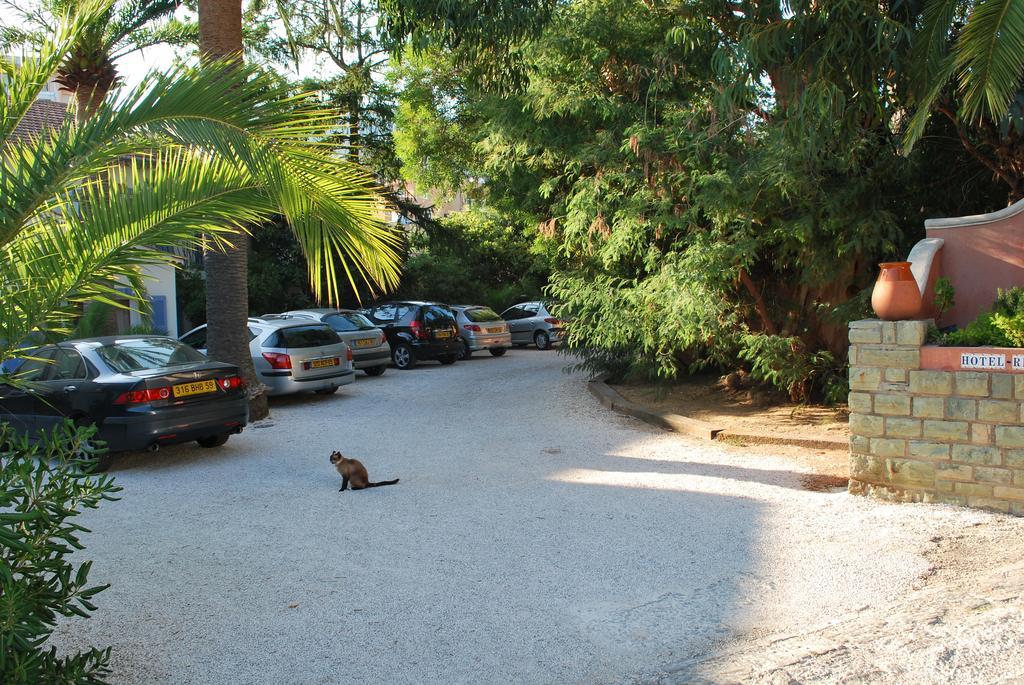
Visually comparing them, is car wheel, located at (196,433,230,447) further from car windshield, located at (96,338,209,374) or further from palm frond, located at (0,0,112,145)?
palm frond, located at (0,0,112,145)

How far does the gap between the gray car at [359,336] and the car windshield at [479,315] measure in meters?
4.80

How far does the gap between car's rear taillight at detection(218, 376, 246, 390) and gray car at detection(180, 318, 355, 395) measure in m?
3.70

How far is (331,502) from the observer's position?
8273 millimetres

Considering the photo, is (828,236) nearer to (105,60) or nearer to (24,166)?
(24,166)

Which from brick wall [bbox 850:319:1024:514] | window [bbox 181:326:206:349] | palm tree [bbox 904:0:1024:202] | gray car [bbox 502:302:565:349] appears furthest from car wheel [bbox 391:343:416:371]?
brick wall [bbox 850:319:1024:514]

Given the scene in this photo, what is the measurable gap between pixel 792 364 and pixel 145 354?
8115mm

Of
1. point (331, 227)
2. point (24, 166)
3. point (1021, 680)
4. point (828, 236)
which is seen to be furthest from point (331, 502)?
point (828, 236)

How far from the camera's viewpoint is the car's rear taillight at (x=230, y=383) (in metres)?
10.3

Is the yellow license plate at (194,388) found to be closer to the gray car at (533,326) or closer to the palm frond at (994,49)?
the palm frond at (994,49)

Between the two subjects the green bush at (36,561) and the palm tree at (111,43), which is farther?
the palm tree at (111,43)

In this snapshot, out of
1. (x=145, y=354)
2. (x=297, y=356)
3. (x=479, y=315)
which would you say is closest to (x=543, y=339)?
(x=479, y=315)

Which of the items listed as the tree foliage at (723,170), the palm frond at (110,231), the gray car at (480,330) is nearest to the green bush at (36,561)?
the palm frond at (110,231)

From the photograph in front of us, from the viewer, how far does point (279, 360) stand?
1444cm

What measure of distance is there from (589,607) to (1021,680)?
7.56ft
